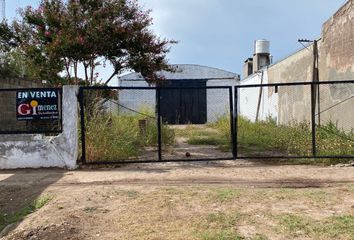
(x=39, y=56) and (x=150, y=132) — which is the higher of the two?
(x=39, y=56)

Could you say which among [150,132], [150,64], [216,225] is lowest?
[216,225]

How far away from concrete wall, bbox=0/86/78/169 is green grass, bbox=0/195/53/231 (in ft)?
9.24

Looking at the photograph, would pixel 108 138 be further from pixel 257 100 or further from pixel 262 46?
pixel 262 46

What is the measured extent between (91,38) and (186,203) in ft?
24.1

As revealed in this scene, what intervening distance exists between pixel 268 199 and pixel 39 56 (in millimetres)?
9769

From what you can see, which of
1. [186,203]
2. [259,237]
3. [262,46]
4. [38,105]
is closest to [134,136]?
[38,105]

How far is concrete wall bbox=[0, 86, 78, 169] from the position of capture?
10391 millimetres

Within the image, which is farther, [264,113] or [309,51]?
[264,113]

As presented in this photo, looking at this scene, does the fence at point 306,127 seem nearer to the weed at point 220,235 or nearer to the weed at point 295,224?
the weed at point 295,224

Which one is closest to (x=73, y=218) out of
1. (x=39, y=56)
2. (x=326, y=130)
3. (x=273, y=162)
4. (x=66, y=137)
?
(x=66, y=137)

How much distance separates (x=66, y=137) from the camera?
10.4 meters

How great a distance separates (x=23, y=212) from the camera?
6.94 metres

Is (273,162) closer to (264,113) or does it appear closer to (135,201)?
(135,201)

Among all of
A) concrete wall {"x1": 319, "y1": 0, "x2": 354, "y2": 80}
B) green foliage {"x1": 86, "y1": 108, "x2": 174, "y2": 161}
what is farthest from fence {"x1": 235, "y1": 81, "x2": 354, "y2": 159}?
green foliage {"x1": 86, "y1": 108, "x2": 174, "y2": 161}
